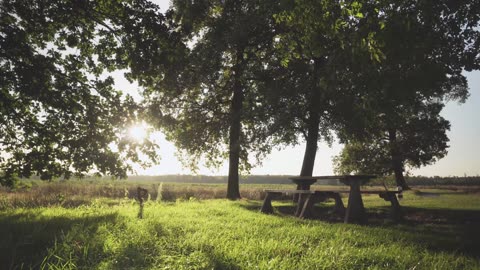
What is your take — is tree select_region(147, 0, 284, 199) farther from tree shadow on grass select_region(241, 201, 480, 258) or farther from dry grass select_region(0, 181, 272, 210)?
tree shadow on grass select_region(241, 201, 480, 258)

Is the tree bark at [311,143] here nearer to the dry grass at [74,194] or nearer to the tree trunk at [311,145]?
the tree trunk at [311,145]

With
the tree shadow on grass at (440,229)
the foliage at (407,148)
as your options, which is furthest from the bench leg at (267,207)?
the foliage at (407,148)

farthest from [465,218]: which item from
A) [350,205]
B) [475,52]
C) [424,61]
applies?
[475,52]

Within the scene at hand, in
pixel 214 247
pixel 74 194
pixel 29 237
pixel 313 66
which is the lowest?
pixel 74 194

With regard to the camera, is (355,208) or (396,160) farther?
(396,160)

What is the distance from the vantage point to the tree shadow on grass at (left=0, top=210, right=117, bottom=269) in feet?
14.6

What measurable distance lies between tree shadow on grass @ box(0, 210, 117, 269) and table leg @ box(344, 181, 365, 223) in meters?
6.24

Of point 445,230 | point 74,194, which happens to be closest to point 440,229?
point 445,230

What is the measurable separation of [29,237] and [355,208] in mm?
7784

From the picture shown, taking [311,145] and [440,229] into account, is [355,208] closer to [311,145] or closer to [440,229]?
[440,229]

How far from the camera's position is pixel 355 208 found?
941 centimetres

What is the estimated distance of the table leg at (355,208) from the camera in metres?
9.31

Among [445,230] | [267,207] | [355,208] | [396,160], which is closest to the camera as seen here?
[445,230]

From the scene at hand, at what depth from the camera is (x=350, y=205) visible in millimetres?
9453
